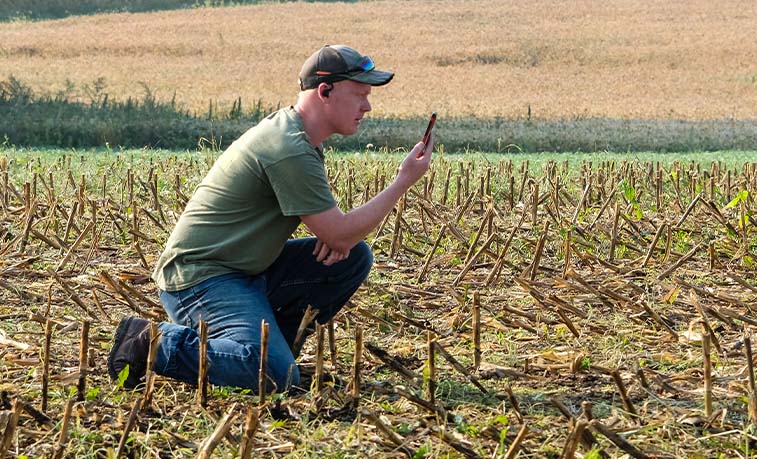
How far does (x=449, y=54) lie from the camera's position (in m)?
34.5

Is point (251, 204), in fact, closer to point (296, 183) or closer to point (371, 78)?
point (296, 183)

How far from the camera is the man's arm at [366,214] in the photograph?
14.3 feet

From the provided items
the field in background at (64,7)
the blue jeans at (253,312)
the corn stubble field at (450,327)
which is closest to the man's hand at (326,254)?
the blue jeans at (253,312)

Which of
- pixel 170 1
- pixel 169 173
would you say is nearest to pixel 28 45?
pixel 170 1

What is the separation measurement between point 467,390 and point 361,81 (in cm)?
124

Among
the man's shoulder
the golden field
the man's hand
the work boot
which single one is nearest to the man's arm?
the man's hand

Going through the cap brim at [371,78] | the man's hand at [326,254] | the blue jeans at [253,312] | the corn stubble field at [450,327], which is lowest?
the corn stubble field at [450,327]

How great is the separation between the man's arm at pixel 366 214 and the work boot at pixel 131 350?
28.8 inches

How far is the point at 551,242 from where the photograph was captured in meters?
7.36

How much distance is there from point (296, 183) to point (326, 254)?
0.43 metres

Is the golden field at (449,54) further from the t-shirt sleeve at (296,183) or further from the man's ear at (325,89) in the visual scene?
the t-shirt sleeve at (296,183)

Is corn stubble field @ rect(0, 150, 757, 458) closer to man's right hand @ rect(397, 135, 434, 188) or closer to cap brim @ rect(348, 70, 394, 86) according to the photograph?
man's right hand @ rect(397, 135, 434, 188)

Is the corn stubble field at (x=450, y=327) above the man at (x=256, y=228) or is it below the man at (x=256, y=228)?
below

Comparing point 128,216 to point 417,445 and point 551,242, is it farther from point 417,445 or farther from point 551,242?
point 417,445
